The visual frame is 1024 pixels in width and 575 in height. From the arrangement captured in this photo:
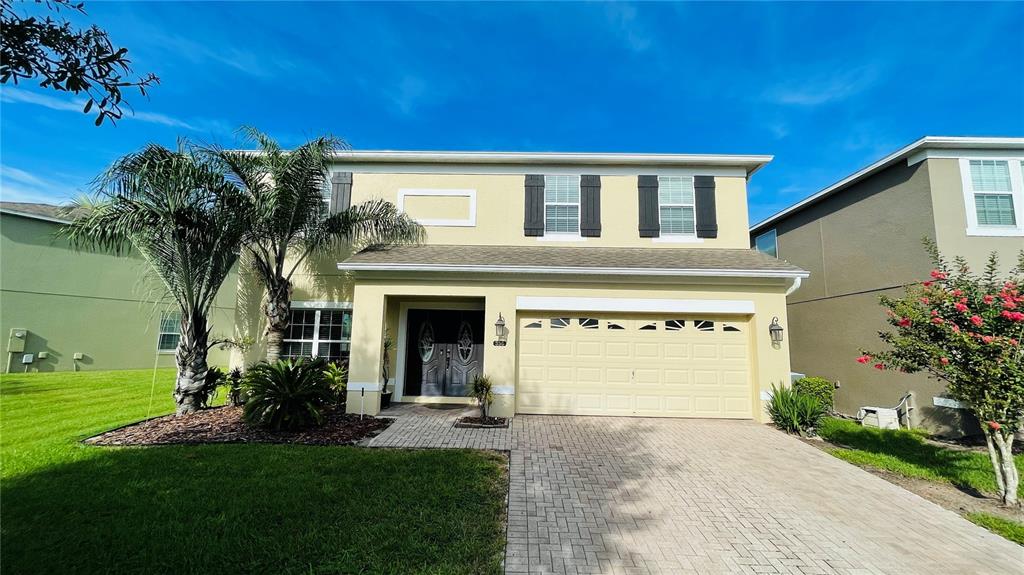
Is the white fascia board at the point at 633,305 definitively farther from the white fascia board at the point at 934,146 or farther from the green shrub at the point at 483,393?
the white fascia board at the point at 934,146

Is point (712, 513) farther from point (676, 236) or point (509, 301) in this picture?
point (676, 236)

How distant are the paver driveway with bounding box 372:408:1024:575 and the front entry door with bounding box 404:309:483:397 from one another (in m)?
3.32

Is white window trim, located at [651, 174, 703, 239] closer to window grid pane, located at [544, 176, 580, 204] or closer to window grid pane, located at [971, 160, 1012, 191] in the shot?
window grid pane, located at [544, 176, 580, 204]

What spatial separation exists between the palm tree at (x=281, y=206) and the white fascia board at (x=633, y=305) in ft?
15.5

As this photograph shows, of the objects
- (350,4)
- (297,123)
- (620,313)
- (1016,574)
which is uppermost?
(350,4)

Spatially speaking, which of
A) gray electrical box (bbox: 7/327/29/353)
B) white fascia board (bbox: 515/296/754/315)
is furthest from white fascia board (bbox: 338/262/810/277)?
gray electrical box (bbox: 7/327/29/353)

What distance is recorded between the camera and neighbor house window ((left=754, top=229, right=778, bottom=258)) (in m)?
14.1

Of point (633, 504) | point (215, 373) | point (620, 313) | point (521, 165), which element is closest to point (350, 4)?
point (521, 165)

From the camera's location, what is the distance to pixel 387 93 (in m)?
14.5

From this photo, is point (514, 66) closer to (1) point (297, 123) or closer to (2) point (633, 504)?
(1) point (297, 123)

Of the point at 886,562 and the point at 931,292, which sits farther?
the point at 931,292

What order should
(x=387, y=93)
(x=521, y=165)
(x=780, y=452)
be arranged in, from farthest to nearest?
(x=387, y=93), (x=521, y=165), (x=780, y=452)

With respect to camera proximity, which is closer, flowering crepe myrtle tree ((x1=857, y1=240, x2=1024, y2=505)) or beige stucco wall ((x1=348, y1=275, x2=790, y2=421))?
flowering crepe myrtle tree ((x1=857, y1=240, x2=1024, y2=505))

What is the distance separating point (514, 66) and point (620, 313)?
9.31 metres
